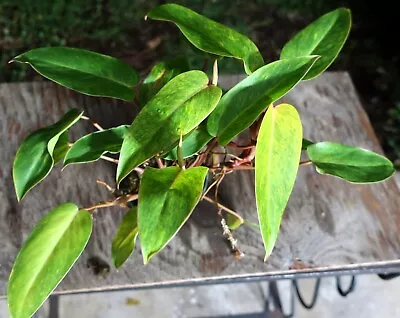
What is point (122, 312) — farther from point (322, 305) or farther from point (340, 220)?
point (340, 220)

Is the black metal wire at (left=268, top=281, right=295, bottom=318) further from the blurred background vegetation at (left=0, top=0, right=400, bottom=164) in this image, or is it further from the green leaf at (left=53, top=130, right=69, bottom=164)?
the green leaf at (left=53, top=130, right=69, bottom=164)

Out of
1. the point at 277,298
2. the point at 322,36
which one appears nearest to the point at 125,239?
the point at 322,36

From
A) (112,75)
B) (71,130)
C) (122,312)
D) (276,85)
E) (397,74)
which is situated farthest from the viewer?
(397,74)

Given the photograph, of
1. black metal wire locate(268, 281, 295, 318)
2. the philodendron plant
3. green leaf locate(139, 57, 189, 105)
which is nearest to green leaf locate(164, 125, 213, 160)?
the philodendron plant

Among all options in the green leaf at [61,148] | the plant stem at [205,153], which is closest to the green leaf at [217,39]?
the plant stem at [205,153]

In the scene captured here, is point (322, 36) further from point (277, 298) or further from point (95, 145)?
point (277, 298)

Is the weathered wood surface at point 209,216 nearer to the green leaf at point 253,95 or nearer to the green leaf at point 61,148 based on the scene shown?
the green leaf at point 61,148

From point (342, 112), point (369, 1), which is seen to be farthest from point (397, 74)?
point (342, 112)
